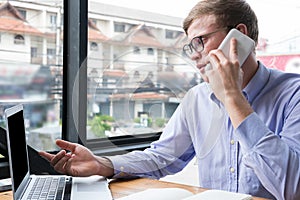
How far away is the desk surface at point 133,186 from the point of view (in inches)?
46.8

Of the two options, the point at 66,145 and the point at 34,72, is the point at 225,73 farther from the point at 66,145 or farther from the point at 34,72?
the point at 34,72

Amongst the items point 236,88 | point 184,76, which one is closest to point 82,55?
point 184,76

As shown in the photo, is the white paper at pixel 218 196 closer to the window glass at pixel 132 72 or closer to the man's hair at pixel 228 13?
the man's hair at pixel 228 13

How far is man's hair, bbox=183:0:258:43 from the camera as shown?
4.45 ft

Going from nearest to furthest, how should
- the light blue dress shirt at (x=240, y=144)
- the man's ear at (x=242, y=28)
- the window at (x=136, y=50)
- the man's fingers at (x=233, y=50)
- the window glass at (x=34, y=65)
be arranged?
the light blue dress shirt at (x=240, y=144)
the man's fingers at (x=233, y=50)
the man's ear at (x=242, y=28)
the window glass at (x=34, y=65)
the window at (x=136, y=50)

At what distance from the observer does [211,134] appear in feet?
4.76

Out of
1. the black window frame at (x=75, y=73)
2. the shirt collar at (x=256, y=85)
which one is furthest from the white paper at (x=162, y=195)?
the black window frame at (x=75, y=73)

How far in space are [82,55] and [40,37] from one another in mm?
204

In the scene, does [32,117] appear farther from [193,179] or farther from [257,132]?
[257,132]

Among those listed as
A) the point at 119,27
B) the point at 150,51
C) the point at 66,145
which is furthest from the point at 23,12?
the point at 66,145

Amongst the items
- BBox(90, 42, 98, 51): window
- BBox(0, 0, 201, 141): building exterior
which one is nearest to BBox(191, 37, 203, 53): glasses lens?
BBox(0, 0, 201, 141): building exterior

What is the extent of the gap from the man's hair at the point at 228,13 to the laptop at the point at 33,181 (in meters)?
0.60

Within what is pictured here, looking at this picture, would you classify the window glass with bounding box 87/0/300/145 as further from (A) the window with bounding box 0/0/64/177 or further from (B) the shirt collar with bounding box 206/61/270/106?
(B) the shirt collar with bounding box 206/61/270/106

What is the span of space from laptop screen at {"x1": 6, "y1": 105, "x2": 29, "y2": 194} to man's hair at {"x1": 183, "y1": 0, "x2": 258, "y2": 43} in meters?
0.62
